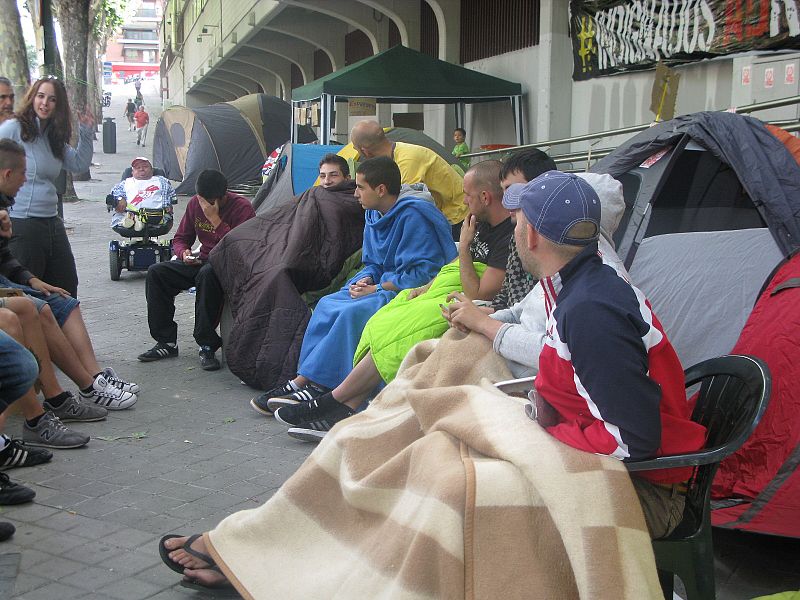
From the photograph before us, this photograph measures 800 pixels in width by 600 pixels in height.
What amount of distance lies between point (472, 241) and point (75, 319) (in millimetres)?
2439

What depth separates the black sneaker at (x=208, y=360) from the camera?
6.44 m

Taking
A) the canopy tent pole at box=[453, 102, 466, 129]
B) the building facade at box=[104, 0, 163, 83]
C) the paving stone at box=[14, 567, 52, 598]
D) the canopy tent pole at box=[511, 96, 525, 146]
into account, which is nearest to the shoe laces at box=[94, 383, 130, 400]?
the paving stone at box=[14, 567, 52, 598]

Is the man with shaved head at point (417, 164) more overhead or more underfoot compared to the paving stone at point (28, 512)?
more overhead

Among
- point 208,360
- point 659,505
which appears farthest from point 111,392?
point 659,505

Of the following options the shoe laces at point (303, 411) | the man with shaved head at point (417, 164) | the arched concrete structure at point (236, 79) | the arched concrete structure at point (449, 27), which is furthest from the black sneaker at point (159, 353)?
the arched concrete structure at point (236, 79)

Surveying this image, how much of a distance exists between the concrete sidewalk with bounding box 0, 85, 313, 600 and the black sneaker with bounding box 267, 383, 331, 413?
0.41 ft

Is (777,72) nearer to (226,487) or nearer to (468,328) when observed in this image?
(468,328)

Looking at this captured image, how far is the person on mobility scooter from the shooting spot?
33.3 feet

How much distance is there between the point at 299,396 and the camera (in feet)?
16.9

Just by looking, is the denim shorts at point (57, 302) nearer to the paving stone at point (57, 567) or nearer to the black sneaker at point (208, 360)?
the black sneaker at point (208, 360)

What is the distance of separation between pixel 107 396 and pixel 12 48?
9.52m

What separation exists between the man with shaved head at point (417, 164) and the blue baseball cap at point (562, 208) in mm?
3926

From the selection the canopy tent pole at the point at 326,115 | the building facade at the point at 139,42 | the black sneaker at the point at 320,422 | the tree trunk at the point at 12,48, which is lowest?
the black sneaker at the point at 320,422

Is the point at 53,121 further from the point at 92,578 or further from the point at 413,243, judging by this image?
the point at 92,578
